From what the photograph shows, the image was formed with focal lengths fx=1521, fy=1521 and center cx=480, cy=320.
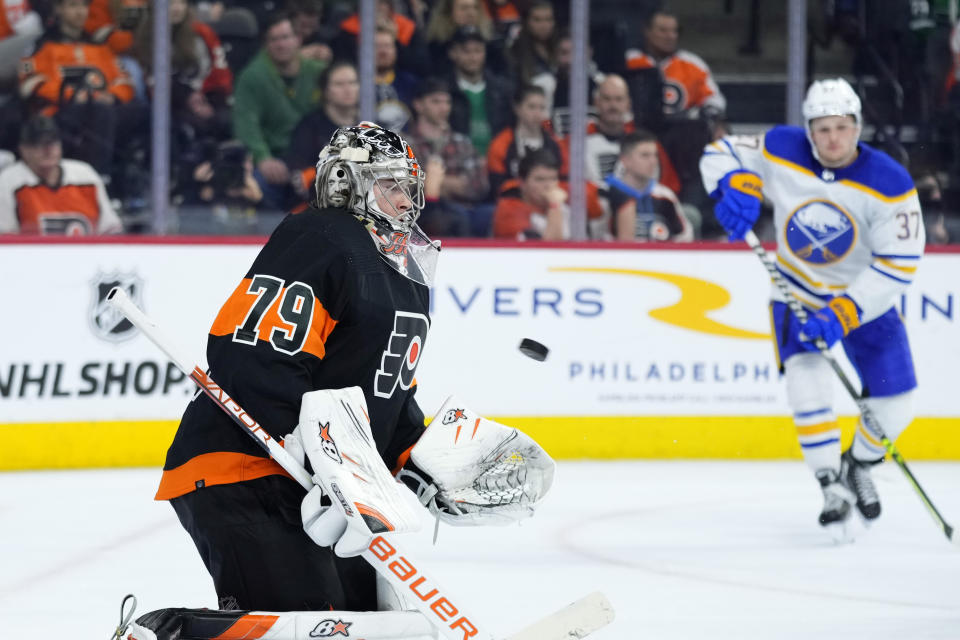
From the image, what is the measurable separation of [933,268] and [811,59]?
2.94 feet

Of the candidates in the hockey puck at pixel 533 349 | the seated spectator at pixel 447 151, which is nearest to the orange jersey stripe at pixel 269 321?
the hockey puck at pixel 533 349

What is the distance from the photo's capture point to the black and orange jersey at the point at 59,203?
519 cm

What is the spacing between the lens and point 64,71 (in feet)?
17.4

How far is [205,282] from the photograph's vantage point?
526 cm

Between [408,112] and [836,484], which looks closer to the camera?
[836,484]

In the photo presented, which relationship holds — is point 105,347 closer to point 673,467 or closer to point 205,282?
point 205,282

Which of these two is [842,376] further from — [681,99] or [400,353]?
[400,353]

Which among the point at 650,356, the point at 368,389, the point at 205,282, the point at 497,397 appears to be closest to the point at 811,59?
the point at 650,356

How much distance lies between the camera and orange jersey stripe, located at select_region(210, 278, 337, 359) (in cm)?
215

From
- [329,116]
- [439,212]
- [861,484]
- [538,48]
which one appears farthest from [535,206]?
[861,484]

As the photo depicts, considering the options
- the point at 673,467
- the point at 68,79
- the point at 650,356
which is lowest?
the point at 673,467

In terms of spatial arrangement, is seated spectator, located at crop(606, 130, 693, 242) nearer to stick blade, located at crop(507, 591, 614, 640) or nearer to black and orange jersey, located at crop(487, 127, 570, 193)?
black and orange jersey, located at crop(487, 127, 570, 193)

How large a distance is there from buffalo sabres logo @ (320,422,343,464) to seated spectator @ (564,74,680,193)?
362cm

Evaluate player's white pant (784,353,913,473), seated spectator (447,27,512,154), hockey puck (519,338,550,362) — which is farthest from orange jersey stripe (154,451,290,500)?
seated spectator (447,27,512,154)
